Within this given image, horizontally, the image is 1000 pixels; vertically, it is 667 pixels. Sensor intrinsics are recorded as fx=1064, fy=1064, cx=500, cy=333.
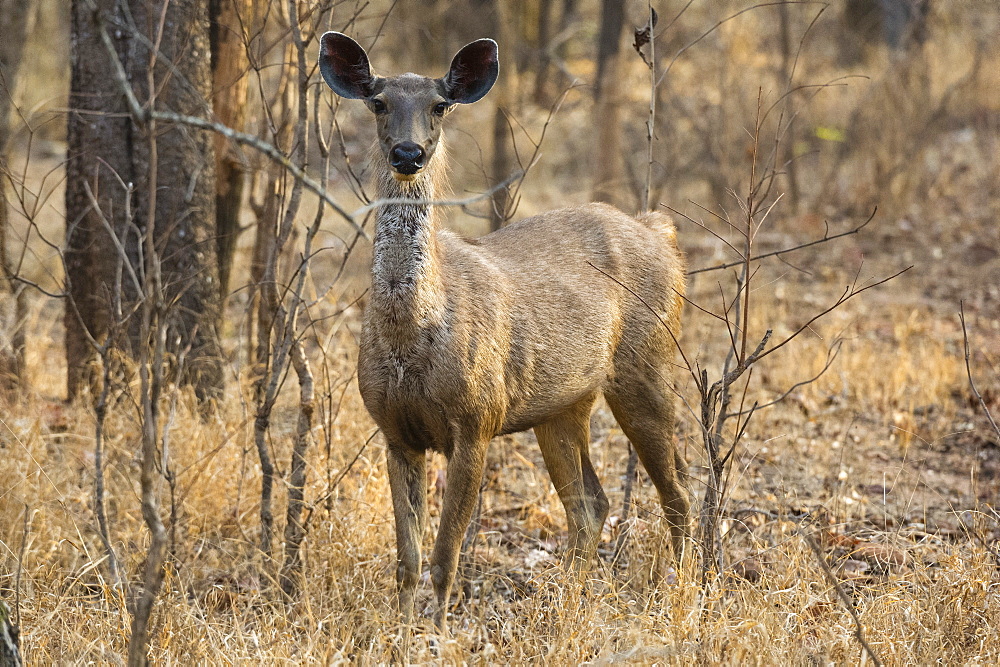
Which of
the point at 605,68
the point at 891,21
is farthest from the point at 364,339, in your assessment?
the point at 891,21

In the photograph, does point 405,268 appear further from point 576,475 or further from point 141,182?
point 141,182

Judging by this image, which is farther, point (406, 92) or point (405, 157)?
point (406, 92)

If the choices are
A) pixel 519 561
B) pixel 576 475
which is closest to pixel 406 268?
pixel 576 475

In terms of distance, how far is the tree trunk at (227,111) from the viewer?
719 cm

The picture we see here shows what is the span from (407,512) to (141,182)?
314cm

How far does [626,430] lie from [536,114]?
530 inches

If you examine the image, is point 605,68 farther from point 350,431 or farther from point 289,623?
point 289,623

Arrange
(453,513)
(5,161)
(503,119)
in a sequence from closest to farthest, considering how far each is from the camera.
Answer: (453,513)
(5,161)
(503,119)

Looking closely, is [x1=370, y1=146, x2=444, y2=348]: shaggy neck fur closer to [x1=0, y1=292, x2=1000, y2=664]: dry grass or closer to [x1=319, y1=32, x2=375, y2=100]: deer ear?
[x1=319, y1=32, x2=375, y2=100]: deer ear

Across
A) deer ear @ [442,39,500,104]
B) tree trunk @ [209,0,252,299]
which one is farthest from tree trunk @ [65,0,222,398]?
deer ear @ [442,39,500,104]

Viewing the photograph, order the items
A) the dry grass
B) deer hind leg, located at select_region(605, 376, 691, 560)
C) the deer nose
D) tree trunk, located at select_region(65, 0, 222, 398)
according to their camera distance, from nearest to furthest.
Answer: the dry grass, the deer nose, deer hind leg, located at select_region(605, 376, 691, 560), tree trunk, located at select_region(65, 0, 222, 398)

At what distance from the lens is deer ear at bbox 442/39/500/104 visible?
4766 mm

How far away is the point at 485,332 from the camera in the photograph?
464 centimetres

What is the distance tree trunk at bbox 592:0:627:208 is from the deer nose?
23.0 feet
